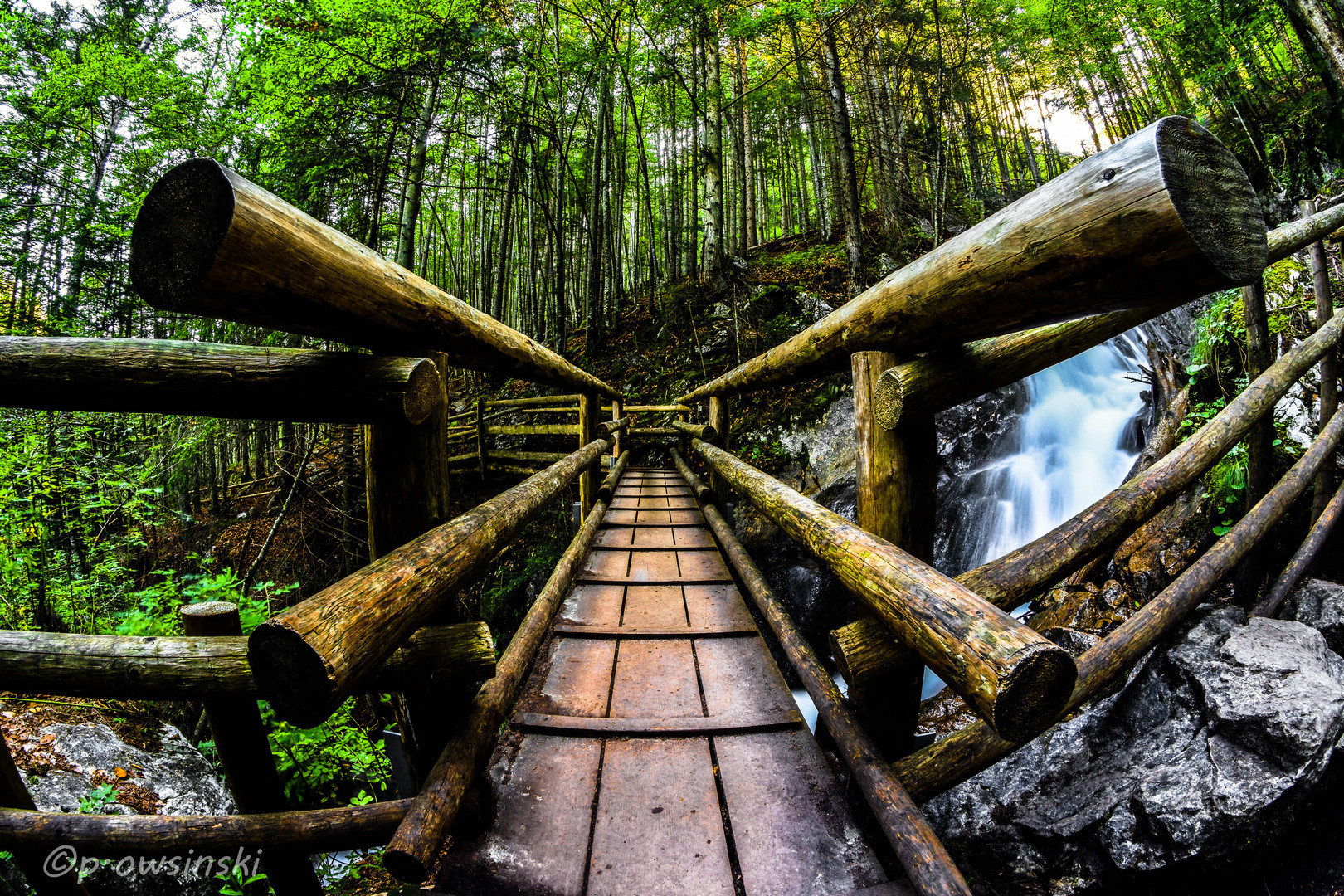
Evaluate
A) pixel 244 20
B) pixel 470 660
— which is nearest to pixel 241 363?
Result: pixel 470 660

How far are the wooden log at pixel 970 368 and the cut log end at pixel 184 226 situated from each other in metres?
1.38

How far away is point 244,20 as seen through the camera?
5.46m

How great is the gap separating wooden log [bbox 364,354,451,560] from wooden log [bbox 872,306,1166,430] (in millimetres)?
1188

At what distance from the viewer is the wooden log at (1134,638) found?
4.06 ft

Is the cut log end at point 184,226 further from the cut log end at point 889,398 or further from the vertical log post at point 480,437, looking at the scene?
the vertical log post at point 480,437

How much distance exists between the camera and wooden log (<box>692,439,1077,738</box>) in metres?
0.78

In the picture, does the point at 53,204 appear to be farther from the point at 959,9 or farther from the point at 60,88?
the point at 959,9

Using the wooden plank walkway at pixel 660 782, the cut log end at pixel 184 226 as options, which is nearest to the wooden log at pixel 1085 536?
the wooden plank walkway at pixel 660 782

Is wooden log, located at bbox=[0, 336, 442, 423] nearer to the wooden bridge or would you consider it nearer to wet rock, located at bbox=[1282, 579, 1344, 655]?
the wooden bridge

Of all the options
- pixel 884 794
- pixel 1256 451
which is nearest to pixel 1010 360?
pixel 884 794

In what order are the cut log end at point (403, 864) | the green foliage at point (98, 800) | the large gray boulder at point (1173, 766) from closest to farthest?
the cut log end at point (403, 864) → the large gray boulder at point (1173, 766) → the green foliage at point (98, 800)

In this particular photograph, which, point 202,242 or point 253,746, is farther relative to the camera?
point 253,746

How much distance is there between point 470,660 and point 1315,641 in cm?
358

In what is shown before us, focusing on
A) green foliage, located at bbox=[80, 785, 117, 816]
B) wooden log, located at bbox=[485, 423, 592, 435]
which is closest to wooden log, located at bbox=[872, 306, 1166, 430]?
green foliage, located at bbox=[80, 785, 117, 816]
